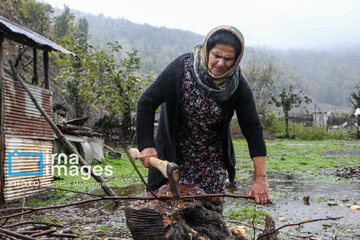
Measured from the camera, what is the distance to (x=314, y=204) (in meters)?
4.45

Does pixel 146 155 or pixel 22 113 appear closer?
pixel 146 155


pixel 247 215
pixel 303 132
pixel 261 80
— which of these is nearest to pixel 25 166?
pixel 247 215

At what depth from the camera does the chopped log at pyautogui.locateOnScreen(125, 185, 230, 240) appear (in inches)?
68.8

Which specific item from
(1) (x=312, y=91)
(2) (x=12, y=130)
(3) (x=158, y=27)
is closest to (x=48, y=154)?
(2) (x=12, y=130)

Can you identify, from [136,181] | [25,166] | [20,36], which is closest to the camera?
[20,36]

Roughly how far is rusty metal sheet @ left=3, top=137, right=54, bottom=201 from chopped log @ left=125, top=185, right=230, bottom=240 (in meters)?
4.03

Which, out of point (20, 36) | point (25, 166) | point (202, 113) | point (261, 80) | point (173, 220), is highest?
point (261, 80)

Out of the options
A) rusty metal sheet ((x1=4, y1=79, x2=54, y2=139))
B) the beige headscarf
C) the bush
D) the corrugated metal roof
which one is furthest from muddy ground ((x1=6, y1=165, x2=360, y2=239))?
the bush

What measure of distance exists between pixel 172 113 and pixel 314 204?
3349 millimetres

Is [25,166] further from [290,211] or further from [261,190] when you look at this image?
[261,190]

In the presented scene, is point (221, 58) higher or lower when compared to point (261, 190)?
higher

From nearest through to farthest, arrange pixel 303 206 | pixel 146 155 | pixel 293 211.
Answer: pixel 146 155 → pixel 293 211 → pixel 303 206

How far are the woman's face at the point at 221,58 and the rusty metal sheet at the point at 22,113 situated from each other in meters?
4.98

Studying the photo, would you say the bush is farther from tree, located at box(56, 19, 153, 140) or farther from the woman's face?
the woman's face
